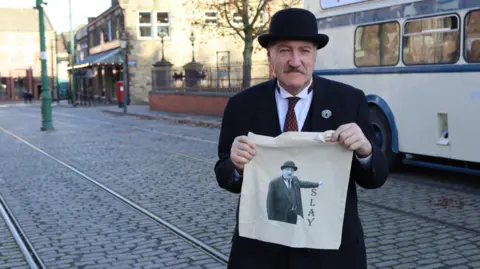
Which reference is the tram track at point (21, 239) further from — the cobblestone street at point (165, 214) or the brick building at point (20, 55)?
the brick building at point (20, 55)

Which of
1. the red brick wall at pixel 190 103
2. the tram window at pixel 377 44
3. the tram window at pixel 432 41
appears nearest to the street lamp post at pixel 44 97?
the red brick wall at pixel 190 103

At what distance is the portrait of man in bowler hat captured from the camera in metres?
2.49

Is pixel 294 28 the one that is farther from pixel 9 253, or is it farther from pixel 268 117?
pixel 9 253

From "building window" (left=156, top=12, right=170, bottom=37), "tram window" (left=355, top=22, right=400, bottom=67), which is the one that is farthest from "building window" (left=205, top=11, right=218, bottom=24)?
"tram window" (left=355, top=22, right=400, bottom=67)

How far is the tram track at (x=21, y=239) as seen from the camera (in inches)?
221

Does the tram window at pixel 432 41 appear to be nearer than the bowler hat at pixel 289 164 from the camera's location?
No

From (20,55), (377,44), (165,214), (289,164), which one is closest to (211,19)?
(377,44)

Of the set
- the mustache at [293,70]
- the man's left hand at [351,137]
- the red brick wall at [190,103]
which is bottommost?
the red brick wall at [190,103]

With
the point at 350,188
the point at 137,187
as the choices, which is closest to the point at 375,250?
the point at 350,188

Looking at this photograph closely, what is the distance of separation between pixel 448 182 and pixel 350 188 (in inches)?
289

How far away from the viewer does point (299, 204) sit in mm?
2494

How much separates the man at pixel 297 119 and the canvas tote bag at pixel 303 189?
67mm

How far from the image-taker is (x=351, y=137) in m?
2.38

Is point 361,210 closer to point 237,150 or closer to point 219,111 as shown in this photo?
point 237,150
